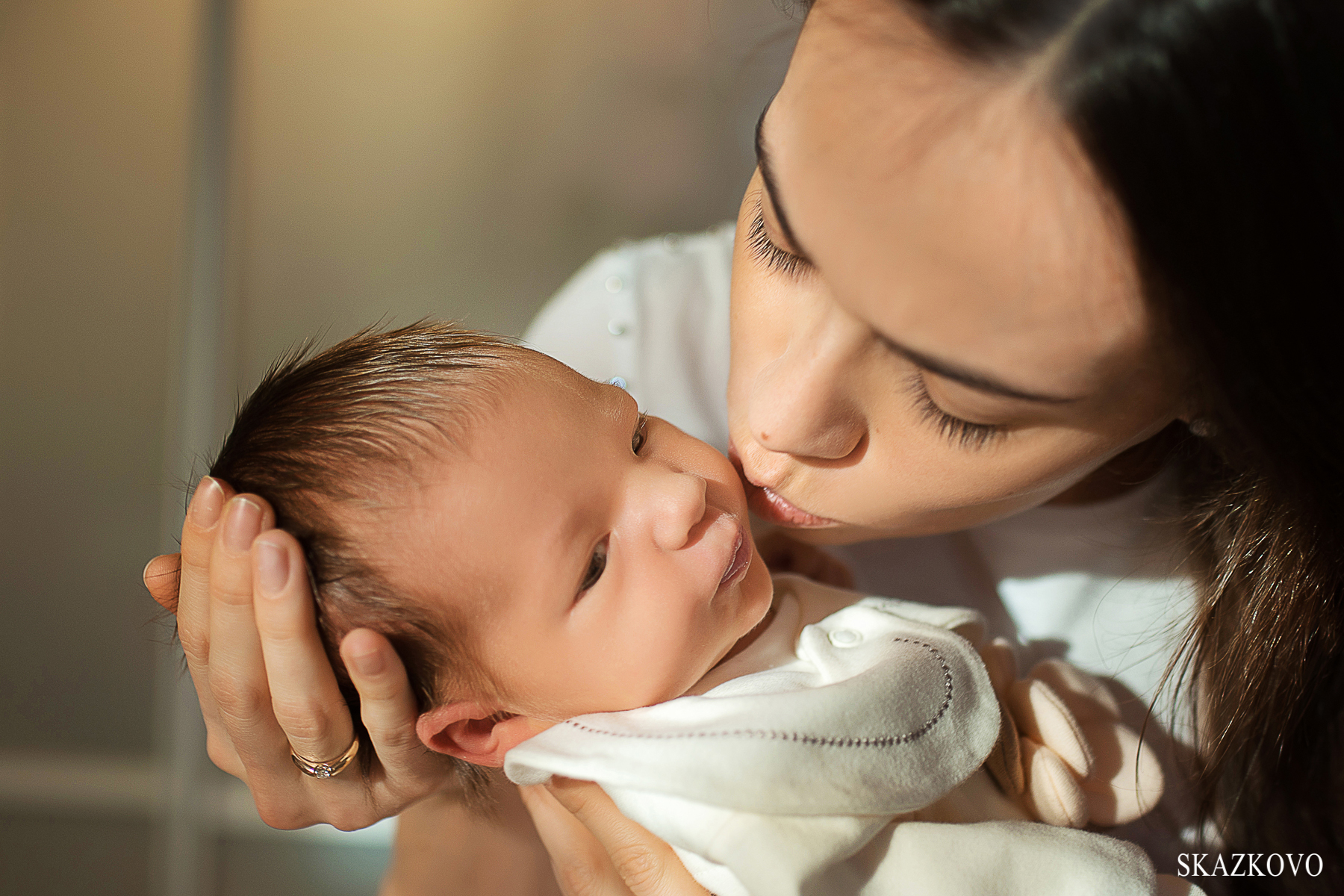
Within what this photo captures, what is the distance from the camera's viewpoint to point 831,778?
0.66 m

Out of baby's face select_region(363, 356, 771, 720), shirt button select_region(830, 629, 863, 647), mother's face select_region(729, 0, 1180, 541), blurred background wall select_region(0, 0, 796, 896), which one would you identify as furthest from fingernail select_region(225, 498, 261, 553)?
blurred background wall select_region(0, 0, 796, 896)

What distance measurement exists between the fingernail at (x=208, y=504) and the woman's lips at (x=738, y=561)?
46 cm

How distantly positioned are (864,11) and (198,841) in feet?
6.08

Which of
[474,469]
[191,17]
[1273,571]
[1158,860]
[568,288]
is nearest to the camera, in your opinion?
[474,469]

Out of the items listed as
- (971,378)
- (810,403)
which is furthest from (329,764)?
(971,378)

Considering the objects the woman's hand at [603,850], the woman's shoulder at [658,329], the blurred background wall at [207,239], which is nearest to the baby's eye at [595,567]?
the woman's hand at [603,850]

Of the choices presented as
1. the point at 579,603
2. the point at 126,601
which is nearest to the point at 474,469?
the point at 579,603

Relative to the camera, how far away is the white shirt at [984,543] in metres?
1.04

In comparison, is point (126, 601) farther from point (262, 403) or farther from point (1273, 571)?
point (1273, 571)

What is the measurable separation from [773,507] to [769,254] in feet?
0.90

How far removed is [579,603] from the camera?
2.42 ft

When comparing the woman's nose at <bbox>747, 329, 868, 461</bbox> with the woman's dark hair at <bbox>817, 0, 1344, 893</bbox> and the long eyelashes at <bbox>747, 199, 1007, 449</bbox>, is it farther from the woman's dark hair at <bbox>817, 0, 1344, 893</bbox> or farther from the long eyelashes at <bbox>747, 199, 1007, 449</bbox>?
the woman's dark hair at <bbox>817, 0, 1344, 893</bbox>

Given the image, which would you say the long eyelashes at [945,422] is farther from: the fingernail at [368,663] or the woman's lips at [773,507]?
the fingernail at [368,663]

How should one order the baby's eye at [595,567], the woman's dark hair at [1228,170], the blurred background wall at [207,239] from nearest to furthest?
the woman's dark hair at [1228,170] → the baby's eye at [595,567] → the blurred background wall at [207,239]
